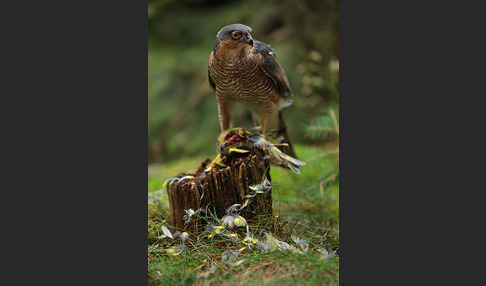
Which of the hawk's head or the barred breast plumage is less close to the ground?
the hawk's head

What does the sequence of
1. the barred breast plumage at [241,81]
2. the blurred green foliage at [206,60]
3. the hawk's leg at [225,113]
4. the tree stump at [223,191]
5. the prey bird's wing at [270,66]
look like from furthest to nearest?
the blurred green foliage at [206,60] < the hawk's leg at [225,113] < the prey bird's wing at [270,66] < the barred breast plumage at [241,81] < the tree stump at [223,191]

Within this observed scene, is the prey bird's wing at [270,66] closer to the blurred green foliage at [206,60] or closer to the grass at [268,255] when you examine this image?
the grass at [268,255]

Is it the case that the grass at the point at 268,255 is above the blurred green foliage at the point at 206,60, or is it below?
below

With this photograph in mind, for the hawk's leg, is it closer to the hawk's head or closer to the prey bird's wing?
the prey bird's wing

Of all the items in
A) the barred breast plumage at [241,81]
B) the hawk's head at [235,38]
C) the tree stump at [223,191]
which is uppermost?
the hawk's head at [235,38]

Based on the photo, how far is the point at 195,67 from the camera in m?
5.72

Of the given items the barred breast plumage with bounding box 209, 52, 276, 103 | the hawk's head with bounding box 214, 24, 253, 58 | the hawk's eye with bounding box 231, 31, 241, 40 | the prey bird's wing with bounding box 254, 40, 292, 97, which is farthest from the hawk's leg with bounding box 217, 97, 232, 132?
the hawk's eye with bounding box 231, 31, 241, 40

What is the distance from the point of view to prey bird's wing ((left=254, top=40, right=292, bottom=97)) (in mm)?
2584

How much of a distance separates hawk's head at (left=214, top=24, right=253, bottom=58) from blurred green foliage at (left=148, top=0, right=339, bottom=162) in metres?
2.47

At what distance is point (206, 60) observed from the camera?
551 cm

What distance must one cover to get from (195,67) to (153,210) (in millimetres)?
3379

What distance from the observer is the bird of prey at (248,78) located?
91.1 inches

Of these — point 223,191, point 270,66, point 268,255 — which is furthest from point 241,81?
point 268,255

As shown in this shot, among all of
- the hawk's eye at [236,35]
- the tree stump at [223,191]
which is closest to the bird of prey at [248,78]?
the hawk's eye at [236,35]
